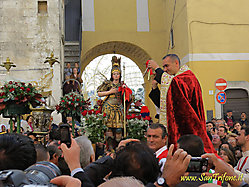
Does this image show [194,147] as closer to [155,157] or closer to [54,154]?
[155,157]

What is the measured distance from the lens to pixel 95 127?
22.6 ft

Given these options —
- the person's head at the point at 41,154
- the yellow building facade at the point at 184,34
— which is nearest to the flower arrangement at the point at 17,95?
the person's head at the point at 41,154

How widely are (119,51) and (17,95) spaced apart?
1726 centimetres

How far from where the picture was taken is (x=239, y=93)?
56.8ft

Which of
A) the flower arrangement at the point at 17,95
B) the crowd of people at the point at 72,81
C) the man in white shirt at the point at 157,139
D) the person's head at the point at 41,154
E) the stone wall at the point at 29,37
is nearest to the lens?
the person's head at the point at 41,154

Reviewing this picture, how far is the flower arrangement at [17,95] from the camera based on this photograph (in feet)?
18.5

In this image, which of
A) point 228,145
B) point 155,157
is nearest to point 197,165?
point 155,157

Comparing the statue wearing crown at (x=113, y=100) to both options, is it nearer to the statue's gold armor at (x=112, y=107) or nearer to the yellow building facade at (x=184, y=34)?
the statue's gold armor at (x=112, y=107)

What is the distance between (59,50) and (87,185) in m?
12.0

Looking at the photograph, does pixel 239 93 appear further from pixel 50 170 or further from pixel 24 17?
pixel 50 170

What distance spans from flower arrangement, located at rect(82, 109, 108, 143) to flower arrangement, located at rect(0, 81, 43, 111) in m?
1.34

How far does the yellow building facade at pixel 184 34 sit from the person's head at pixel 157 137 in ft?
42.7

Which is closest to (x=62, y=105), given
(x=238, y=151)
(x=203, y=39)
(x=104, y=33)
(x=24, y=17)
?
(x=238, y=151)

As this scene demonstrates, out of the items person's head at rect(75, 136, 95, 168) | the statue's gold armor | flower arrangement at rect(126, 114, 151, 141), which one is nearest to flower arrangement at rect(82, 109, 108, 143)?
the statue's gold armor
